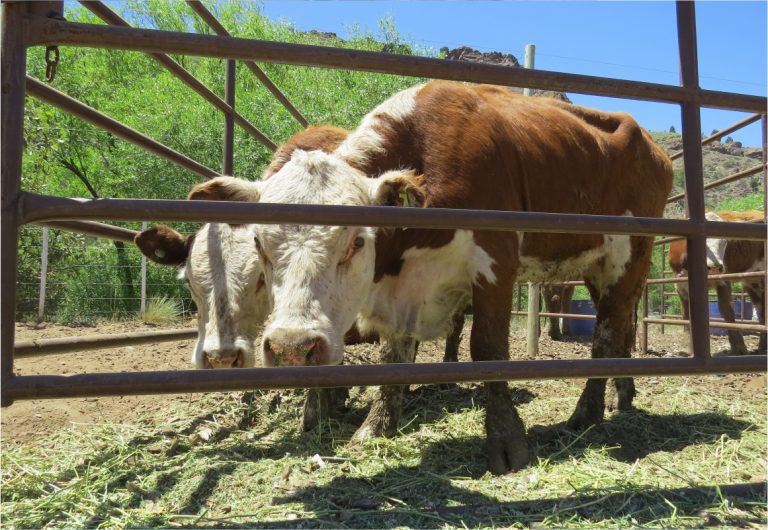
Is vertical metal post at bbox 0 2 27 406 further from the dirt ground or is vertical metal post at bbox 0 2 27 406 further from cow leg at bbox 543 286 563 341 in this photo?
cow leg at bbox 543 286 563 341

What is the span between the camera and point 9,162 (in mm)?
1697

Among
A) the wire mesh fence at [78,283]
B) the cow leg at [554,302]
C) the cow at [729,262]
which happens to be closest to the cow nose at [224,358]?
the cow at [729,262]

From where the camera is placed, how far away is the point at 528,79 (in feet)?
7.20

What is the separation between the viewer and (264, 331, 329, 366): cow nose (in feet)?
8.10

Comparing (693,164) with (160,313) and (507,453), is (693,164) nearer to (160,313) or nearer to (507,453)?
(507,453)

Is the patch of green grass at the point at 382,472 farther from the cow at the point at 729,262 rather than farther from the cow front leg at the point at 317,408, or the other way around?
the cow at the point at 729,262

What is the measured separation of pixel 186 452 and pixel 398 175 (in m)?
2.11

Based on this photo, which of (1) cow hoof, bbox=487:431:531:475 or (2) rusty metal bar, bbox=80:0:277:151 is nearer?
(2) rusty metal bar, bbox=80:0:277:151

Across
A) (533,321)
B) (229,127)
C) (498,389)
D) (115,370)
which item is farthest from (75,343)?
(533,321)

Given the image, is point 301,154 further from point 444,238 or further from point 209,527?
point 209,527

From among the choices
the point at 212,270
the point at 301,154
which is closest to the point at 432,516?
the point at 301,154

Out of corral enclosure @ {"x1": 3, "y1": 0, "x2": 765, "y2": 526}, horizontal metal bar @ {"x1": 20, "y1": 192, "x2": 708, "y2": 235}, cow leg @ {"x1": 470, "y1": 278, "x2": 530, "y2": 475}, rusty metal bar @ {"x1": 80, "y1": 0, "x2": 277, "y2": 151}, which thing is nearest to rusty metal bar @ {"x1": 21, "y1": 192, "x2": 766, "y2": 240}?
horizontal metal bar @ {"x1": 20, "y1": 192, "x2": 708, "y2": 235}

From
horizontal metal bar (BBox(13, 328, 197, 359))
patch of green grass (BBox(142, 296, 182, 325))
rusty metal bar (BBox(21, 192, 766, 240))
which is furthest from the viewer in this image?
patch of green grass (BBox(142, 296, 182, 325))

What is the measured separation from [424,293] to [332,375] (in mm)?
1905
